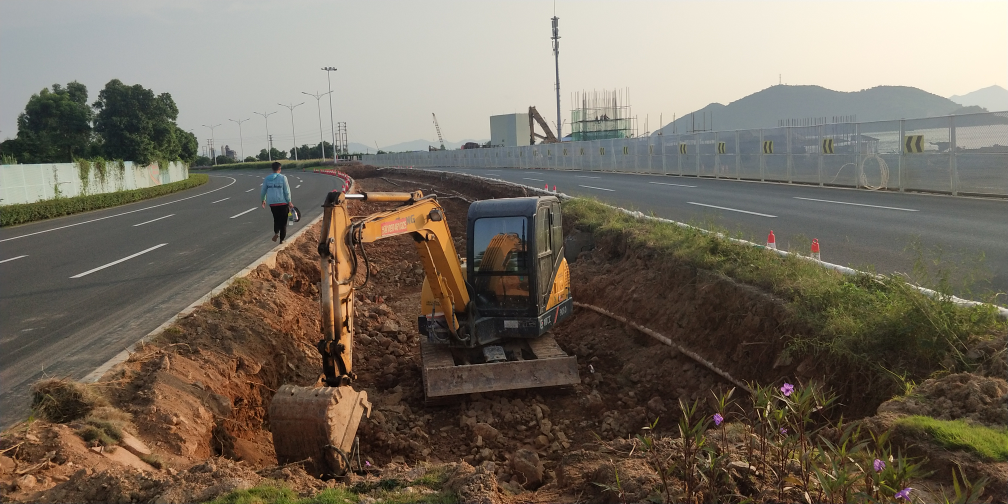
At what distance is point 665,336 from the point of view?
31.3ft

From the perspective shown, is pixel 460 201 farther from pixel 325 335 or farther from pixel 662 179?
pixel 325 335

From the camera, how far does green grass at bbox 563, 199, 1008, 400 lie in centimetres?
598

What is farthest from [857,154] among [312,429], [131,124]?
[131,124]

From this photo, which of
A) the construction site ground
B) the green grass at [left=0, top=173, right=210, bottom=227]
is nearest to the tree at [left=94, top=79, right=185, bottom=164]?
the green grass at [left=0, top=173, right=210, bottom=227]

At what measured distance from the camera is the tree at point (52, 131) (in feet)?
146

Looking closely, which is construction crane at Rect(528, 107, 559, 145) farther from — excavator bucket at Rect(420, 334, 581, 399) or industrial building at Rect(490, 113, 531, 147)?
excavator bucket at Rect(420, 334, 581, 399)

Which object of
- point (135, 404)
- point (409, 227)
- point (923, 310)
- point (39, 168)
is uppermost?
point (39, 168)

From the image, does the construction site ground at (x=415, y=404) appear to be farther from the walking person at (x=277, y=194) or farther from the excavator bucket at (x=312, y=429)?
the walking person at (x=277, y=194)

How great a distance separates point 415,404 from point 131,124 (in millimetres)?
42250

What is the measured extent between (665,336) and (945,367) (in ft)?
13.3

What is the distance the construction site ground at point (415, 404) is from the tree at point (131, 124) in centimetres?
3575

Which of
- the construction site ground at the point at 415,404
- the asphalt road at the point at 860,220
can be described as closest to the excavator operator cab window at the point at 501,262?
the construction site ground at the point at 415,404

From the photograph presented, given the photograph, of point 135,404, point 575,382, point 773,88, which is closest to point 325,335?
point 135,404

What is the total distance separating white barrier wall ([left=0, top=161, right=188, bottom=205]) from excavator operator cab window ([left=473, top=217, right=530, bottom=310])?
2297 cm
